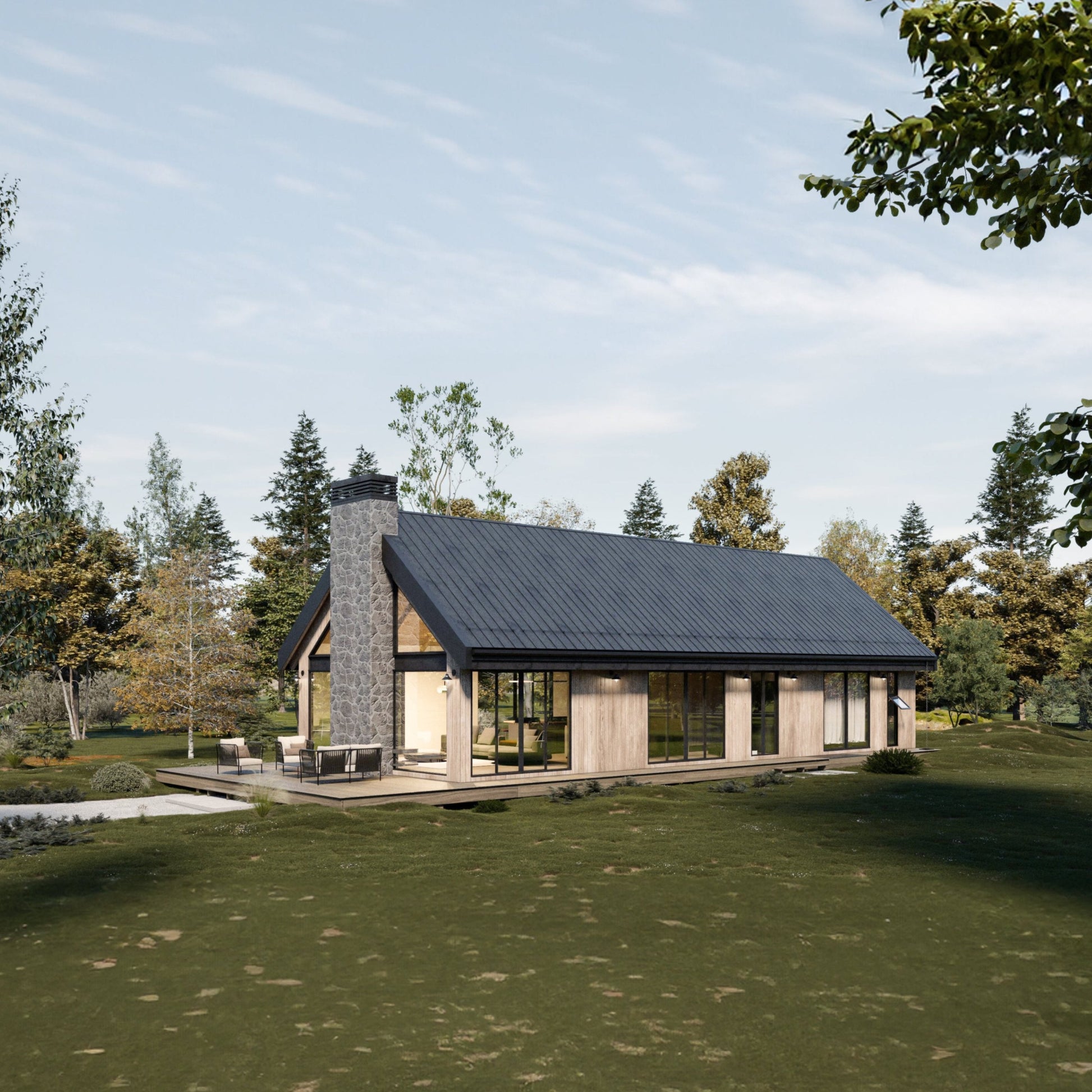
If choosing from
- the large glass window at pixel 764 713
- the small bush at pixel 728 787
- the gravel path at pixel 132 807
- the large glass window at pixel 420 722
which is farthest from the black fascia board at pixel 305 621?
the large glass window at pixel 764 713

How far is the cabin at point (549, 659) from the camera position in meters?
23.7

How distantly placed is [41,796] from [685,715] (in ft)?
47.6

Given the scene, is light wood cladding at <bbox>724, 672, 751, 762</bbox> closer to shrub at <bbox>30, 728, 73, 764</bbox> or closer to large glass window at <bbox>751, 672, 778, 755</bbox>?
large glass window at <bbox>751, 672, 778, 755</bbox>

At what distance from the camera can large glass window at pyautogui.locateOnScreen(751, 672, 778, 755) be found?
28641 millimetres

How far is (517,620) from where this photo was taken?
948 inches

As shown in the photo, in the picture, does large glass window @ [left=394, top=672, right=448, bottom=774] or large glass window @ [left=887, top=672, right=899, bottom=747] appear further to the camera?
large glass window @ [left=887, top=672, right=899, bottom=747]

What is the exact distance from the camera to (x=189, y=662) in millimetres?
32938

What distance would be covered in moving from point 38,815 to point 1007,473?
66932 mm

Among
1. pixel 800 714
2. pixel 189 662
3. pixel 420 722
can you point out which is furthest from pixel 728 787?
pixel 189 662

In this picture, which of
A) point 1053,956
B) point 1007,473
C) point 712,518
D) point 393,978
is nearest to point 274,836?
point 393,978

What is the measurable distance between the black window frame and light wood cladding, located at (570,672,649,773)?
3.97 metres

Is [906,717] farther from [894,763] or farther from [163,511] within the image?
[163,511]

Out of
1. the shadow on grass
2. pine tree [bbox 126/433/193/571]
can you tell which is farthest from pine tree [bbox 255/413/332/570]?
the shadow on grass

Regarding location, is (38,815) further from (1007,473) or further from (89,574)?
(1007,473)
